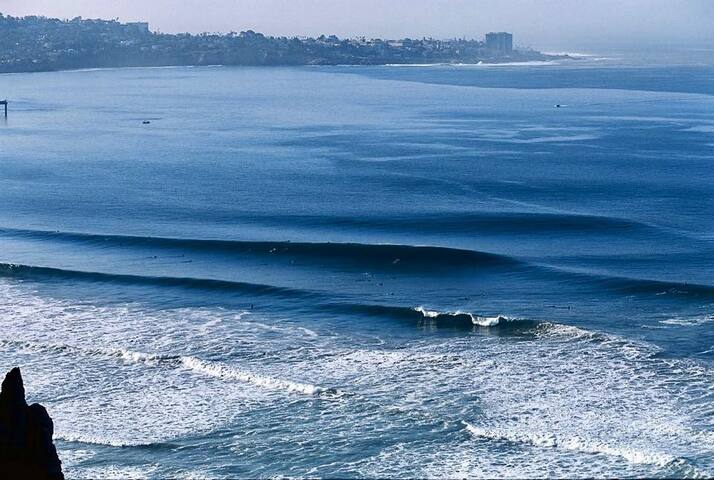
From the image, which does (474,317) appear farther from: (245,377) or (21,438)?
(21,438)

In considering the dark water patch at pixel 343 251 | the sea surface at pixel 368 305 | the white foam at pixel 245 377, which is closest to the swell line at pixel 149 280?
the sea surface at pixel 368 305

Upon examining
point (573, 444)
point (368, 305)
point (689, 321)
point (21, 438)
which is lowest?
point (573, 444)

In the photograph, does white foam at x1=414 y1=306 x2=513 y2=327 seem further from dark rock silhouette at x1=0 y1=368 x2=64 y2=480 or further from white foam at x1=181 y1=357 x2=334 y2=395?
dark rock silhouette at x1=0 y1=368 x2=64 y2=480

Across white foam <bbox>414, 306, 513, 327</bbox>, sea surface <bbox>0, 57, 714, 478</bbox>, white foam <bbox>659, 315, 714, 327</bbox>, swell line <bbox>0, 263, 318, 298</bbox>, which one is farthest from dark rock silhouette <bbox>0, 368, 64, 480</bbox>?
swell line <bbox>0, 263, 318, 298</bbox>

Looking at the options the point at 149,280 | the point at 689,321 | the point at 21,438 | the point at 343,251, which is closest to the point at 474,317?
the point at 689,321

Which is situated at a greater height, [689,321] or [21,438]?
[21,438]

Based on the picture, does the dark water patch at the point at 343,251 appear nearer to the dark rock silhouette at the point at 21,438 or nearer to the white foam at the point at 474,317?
the white foam at the point at 474,317
